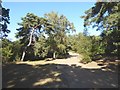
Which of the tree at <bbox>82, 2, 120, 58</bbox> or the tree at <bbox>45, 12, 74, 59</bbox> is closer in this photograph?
the tree at <bbox>82, 2, 120, 58</bbox>

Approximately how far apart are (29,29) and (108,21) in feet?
80.1

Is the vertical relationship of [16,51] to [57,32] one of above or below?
below

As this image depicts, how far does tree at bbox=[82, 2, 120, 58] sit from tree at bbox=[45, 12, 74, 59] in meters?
15.8

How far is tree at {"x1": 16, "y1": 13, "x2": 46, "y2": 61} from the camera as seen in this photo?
134 ft

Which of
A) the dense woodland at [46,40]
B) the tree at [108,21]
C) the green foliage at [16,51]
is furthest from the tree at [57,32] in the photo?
the tree at [108,21]

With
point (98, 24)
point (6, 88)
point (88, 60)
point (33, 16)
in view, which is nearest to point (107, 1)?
point (98, 24)

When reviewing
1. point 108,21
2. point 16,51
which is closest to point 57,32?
point 16,51

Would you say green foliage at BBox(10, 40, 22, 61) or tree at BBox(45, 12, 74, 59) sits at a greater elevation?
tree at BBox(45, 12, 74, 59)

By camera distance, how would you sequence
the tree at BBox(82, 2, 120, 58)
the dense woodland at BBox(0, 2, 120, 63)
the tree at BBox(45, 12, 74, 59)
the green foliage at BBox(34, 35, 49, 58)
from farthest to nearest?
1. the tree at BBox(45, 12, 74, 59)
2. the green foliage at BBox(34, 35, 49, 58)
3. the dense woodland at BBox(0, 2, 120, 63)
4. the tree at BBox(82, 2, 120, 58)

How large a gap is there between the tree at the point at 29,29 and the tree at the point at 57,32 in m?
2.53

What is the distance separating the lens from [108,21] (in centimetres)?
2006

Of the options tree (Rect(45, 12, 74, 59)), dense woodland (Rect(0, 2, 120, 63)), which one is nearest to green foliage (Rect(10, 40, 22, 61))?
dense woodland (Rect(0, 2, 120, 63))

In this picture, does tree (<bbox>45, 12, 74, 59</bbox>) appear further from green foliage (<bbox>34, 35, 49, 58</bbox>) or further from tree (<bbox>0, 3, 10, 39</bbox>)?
tree (<bbox>0, 3, 10, 39</bbox>)

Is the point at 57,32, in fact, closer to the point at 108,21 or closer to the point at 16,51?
the point at 16,51
